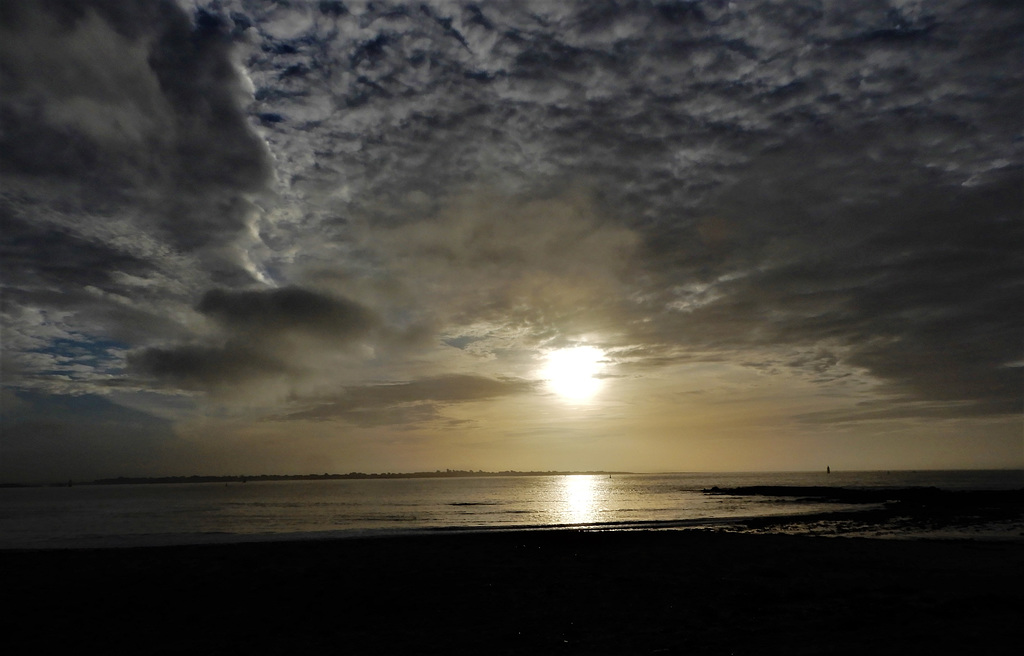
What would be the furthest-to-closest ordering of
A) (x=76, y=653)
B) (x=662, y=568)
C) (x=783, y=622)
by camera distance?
(x=662, y=568)
(x=783, y=622)
(x=76, y=653)

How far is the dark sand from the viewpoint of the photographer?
1241 cm

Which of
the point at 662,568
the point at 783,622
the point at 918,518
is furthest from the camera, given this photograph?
the point at 918,518

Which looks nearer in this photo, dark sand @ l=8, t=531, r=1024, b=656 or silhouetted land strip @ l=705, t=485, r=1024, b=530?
dark sand @ l=8, t=531, r=1024, b=656

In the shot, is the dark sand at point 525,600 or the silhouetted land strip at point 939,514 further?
the silhouetted land strip at point 939,514

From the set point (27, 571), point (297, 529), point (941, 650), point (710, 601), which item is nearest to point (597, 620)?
point (710, 601)

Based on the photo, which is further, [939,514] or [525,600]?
[939,514]

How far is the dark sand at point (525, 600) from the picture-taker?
12.4 meters

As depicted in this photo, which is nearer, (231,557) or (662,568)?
(662,568)

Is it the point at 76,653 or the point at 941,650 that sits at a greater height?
the point at 941,650

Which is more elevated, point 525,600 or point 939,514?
point 939,514

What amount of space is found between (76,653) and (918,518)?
54.7 meters

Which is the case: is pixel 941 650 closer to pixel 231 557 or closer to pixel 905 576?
pixel 905 576

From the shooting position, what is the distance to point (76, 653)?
41.1 ft

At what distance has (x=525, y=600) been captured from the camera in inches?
656
